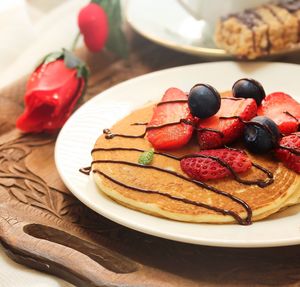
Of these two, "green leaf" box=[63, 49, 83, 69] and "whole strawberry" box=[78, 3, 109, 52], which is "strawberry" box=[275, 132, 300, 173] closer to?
"green leaf" box=[63, 49, 83, 69]

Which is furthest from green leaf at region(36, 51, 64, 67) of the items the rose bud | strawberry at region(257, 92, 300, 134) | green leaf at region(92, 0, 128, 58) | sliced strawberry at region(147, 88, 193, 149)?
strawberry at region(257, 92, 300, 134)

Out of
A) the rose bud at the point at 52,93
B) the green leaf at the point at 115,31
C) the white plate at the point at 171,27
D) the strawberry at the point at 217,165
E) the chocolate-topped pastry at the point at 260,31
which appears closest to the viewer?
the strawberry at the point at 217,165

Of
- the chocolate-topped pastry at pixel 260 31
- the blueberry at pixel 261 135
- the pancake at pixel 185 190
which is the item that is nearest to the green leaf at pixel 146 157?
the pancake at pixel 185 190

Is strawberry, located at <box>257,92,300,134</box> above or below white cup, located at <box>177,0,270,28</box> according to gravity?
above

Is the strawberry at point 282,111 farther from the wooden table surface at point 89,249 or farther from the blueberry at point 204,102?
the wooden table surface at point 89,249

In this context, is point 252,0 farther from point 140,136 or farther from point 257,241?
point 257,241

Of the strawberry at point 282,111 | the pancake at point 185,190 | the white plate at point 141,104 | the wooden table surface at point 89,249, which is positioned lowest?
the wooden table surface at point 89,249

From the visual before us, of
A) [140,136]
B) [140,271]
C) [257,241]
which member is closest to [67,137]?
[140,136]
